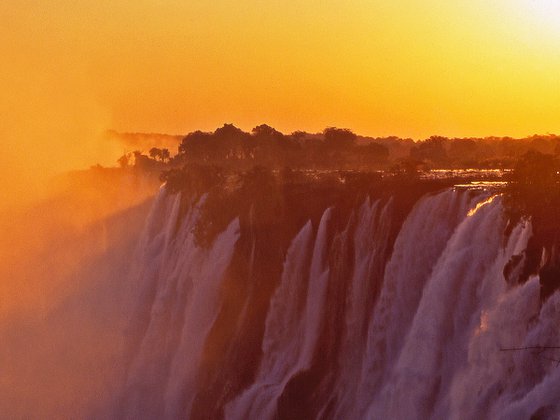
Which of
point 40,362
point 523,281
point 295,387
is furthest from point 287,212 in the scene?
point 40,362

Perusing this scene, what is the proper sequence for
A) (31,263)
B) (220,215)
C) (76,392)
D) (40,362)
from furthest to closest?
(31,263) → (40,362) → (76,392) → (220,215)

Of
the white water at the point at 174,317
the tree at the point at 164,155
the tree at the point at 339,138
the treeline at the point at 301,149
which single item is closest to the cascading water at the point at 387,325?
the white water at the point at 174,317

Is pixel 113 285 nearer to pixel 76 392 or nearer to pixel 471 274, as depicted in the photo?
pixel 76 392

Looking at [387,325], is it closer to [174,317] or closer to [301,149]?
[174,317]

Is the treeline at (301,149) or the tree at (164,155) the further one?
the tree at (164,155)

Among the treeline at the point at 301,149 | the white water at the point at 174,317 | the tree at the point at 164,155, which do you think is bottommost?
the white water at the point at 174,317

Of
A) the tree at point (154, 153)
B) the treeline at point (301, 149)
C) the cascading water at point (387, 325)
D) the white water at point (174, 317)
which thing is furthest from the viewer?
the tree at point (154, 153)

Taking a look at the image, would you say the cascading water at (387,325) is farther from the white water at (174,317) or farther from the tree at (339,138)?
the tree at (339,138)

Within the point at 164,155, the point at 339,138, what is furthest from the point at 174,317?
the point at 164,155
